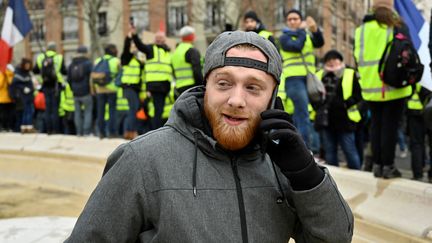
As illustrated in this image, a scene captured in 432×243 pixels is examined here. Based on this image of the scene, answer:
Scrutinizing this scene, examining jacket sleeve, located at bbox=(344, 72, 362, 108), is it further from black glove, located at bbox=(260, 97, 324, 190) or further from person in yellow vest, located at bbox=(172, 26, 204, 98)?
black glove, located at bbox=(260, 97, 324, 190)

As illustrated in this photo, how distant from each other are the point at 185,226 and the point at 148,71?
6.51 metres

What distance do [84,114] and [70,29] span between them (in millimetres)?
36162

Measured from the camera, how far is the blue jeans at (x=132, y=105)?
8.56 metres

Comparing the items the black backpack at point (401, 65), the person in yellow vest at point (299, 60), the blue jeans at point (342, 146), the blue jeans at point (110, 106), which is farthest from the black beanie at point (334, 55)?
the blue jeans at point (110, 106)

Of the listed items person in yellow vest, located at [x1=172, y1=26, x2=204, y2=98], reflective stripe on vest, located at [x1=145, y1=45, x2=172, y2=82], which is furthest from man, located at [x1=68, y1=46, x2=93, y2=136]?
person in yellow vest, located at [x1=172, y1=26, x2=204, y2=98]

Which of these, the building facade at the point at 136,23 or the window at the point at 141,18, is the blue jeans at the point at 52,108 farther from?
the window at the point at 141,18

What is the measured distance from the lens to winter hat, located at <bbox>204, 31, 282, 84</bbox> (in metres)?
1.78

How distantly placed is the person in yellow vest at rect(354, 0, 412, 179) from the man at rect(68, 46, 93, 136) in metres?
5.73

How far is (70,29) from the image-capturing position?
43406 mm

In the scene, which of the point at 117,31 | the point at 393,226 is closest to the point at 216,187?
the point at 393,226

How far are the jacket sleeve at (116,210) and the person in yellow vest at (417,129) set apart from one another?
4.86 meters

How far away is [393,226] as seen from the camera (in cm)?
354

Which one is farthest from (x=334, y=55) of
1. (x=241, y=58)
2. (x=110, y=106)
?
(x=241, y=58)

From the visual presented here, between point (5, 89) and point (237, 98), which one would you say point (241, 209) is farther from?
point (5, 89)
